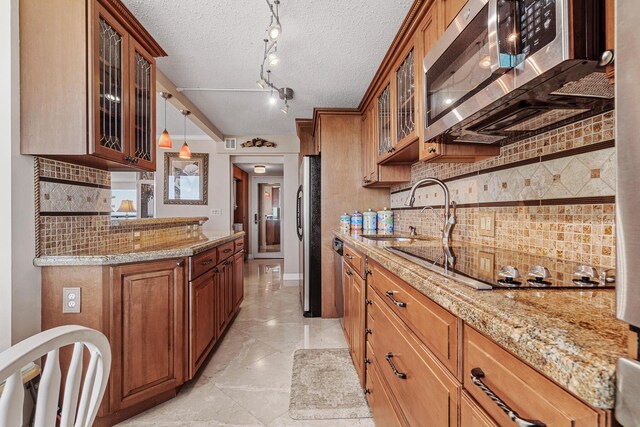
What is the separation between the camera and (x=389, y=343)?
122 cm

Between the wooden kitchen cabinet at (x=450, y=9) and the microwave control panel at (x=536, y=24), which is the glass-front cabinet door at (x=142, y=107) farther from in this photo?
the microwave control panel at (x=536, y=24)

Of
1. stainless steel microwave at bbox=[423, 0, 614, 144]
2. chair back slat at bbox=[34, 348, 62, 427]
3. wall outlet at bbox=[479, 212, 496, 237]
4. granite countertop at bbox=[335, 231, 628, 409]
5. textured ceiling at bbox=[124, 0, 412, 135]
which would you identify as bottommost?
chair back slat at bbox=[34, 348, 62, 427]

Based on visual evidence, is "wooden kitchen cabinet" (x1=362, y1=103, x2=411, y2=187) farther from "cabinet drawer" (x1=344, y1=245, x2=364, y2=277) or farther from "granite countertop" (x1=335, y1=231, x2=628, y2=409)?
"granite countertop" (x1=335, y1=231, x2=628, y2=409)

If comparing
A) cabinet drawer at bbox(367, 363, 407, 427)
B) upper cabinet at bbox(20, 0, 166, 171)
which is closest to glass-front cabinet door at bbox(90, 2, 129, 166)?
upper cabinet at bbox(20, 0, 166, 171)

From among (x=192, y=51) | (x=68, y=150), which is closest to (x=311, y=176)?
(x=192, y=51)

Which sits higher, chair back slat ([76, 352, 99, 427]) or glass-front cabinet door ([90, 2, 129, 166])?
glass-front cabinet door ([90, 2, 129, 166])

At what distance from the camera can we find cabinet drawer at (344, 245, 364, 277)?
5.86 ft

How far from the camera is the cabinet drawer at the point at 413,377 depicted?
0.75 m

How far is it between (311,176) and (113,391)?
7.87 feet

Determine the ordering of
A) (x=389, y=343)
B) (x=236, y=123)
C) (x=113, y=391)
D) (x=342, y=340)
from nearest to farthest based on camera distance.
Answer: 1. (x=389, y=343)
2. (x=113, y=391)
3. (x=342, y=340)
4. (x=236, y=123)

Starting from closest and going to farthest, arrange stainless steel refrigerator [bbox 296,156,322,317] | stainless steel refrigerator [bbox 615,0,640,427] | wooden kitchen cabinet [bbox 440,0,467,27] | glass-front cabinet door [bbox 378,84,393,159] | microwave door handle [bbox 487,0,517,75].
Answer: stainless steel refrigerator [bbox 615,0,640,427] < microwave door handle [bbox 487,0,517,75] < wooden kitchen cabinet [bbox 440,0,467,27] < glass-front cabinet door [bbox 378,84,393,159] < stainless steel refrigerator [bbox 296,156,322,317]

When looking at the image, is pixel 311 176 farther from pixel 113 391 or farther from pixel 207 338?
pixel 113 391

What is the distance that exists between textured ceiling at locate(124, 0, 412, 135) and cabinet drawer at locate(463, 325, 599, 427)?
1.89m

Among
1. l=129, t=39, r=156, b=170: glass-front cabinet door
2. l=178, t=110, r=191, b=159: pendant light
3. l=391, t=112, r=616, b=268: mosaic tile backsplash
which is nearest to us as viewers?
→ l=391, t=112, r=616, b=268: mosaic tile backsplash
